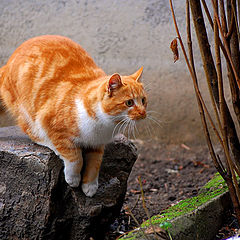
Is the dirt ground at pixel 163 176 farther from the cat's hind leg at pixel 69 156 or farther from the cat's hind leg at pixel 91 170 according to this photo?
the cat's hind leg at pixel 69 156

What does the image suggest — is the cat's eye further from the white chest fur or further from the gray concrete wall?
the gray concrete wall

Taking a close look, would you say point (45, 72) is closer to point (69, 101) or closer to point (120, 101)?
point (69, 101)

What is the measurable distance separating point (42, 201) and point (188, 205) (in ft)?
2.97

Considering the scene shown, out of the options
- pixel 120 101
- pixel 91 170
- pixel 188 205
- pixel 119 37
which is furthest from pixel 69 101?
pixel 119 37

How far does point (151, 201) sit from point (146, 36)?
2.04 meters

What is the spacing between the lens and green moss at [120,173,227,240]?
7.23 ft

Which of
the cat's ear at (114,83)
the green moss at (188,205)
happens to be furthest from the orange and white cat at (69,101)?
the green moss at (188,205)

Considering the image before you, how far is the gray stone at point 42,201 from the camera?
229 cm

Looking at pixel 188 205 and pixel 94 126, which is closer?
pixel 94 126

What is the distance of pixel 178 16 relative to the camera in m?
4.26

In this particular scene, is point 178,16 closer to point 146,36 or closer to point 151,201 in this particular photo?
point 146,36

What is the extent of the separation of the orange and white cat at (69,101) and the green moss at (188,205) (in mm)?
431

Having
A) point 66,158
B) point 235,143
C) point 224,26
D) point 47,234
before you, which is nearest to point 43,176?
point 66,158

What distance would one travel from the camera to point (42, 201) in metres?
2.29
